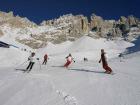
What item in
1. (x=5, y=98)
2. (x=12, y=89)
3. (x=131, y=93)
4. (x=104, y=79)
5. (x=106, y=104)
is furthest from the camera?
(x=104, y=79)

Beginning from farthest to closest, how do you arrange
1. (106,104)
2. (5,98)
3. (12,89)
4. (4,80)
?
(4,80)
(12,89)
(5,98)
(106,104)

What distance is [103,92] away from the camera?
14523 mm

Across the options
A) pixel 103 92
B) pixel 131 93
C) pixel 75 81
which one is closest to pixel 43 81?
pixel 75 81

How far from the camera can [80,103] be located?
1296 cm

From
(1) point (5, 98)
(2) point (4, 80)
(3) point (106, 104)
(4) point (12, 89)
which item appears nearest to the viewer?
(3) point (106, 104)

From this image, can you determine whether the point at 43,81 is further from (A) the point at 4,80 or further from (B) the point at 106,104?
(B) the point at 106,104

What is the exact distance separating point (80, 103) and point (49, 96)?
2.05 meters

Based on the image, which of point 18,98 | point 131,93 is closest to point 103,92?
point 131,93

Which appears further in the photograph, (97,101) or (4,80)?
(4,80)

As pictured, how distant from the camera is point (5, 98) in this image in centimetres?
1492

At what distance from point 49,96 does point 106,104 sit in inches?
124

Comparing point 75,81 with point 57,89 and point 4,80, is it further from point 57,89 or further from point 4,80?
point 4,80

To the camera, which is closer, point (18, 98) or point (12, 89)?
point (18, 98)

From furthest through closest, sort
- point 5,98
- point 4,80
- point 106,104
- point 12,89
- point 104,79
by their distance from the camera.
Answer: point 4,80 → point 104,79 → point 12,89 → point 5,98 → point 106,104
